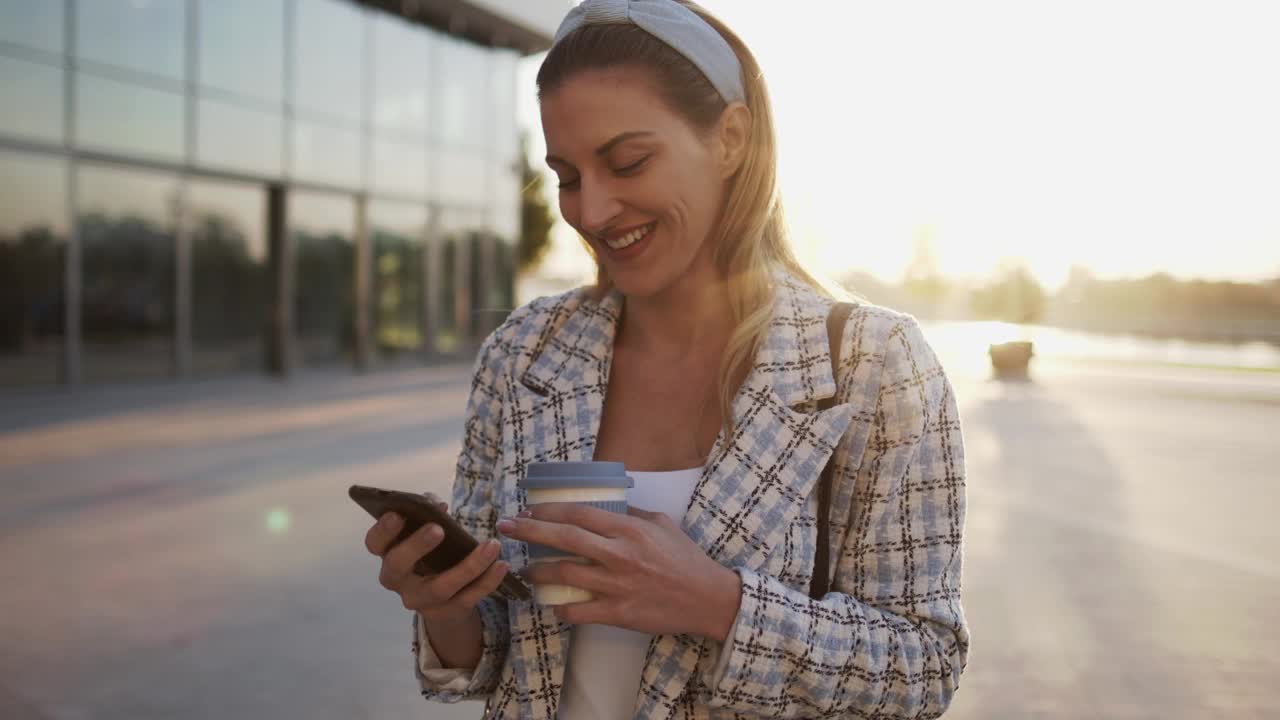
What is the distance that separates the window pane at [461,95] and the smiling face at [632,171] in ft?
67.1

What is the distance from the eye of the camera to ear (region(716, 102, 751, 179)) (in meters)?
1.83

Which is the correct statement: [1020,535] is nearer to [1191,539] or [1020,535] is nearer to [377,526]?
[1191,539]

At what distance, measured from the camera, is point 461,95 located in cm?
2189

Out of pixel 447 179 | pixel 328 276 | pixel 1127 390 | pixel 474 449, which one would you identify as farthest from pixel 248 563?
pixel 1127 390

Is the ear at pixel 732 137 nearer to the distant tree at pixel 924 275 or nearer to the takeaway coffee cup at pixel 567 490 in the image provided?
the takeaway coffee cup at pixel 567 490

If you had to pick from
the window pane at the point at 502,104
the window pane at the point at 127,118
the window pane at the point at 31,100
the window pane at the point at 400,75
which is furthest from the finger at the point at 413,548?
the window pane at the point at 502,104

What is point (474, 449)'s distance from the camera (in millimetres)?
1905

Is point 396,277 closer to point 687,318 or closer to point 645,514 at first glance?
point 687,318

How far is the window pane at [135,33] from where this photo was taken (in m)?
14.1

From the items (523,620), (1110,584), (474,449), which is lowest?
(1110,584)

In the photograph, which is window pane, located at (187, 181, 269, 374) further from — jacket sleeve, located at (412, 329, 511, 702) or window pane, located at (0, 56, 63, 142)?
jacket sleeve, located at (412, 329, 511, 702)

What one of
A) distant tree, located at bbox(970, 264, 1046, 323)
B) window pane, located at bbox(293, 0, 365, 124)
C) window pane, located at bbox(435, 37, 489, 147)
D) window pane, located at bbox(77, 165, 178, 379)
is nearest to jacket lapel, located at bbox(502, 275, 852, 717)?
window pane, located at bbox(77, 165, 178, 379)

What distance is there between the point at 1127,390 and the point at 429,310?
1443 cm

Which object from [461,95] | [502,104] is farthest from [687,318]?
[502,104]
